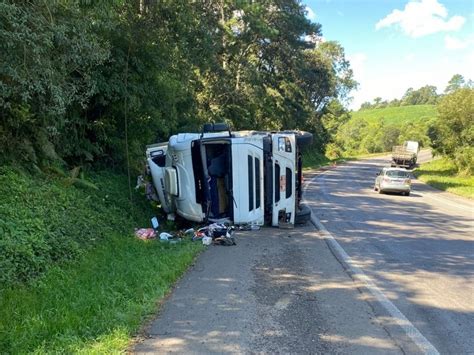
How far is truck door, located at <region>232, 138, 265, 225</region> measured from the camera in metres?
11.2

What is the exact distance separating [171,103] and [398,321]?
11.8 metres

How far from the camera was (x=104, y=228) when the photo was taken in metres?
9.38

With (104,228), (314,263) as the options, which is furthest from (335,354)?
(104,228)

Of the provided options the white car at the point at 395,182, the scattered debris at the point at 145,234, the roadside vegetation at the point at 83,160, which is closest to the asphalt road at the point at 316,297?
→ the roadside vegetation at the point at 83,160

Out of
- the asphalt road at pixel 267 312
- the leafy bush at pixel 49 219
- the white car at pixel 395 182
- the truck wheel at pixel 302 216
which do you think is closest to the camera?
the asphalt road at pixel 267 312

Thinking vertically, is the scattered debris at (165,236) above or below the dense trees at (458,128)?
below

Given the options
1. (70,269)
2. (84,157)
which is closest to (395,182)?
(84,157)

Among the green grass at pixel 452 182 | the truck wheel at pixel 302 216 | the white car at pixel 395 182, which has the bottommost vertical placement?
the green grass at pixel 452 182

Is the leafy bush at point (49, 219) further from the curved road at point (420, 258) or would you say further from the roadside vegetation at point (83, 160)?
the curved road at point (420, 258)

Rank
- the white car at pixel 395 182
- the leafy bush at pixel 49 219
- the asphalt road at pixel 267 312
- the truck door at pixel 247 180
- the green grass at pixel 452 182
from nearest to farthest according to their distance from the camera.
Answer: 1. the asphalt road at pixel 267 312
2. the leafy bush at pixel 49 219
3. the truck door at pixel 247 180
4. the white car at pixel 395 182
5. the green grass at pixel 452 182

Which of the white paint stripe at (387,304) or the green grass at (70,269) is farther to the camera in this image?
the white paint stripe at (387,304)

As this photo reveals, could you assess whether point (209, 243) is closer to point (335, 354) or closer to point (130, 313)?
point (130, 313)

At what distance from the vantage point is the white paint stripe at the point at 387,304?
4.77 metres

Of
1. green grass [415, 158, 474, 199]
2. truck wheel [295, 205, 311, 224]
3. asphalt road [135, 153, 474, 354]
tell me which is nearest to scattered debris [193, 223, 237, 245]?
asphalt road [135, 153, 474, 354]
